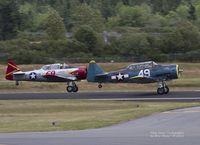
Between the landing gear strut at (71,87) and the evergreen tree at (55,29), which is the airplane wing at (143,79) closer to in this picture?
the landing gear strut at (71,87)

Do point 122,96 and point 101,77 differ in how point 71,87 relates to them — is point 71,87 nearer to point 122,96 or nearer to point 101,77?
point 101,77

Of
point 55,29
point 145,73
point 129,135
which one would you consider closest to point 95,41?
point 55,29

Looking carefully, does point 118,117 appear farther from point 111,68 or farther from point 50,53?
point 50,53

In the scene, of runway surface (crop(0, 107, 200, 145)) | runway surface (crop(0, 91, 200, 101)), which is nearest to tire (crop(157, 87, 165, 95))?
runway surface (crop(0, 91, 200, 101))

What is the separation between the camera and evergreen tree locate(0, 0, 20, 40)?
11047 cm

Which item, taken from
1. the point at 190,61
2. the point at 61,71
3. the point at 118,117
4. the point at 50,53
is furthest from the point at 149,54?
the point at 118,117

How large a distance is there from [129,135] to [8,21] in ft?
308

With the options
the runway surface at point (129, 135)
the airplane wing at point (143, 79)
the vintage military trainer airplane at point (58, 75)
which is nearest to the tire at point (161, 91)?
the airplane wing at point (143, 79)

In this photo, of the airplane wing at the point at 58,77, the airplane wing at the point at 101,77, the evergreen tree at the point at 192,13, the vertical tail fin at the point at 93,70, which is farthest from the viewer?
the evergreen tree at the point at 192,13

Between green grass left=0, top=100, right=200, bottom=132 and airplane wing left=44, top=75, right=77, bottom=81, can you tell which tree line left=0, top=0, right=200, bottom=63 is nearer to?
airplane wing left=44, top=75, right=77, bottom=81

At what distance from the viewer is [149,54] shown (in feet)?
269

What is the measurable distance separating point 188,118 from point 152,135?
6.82 meters

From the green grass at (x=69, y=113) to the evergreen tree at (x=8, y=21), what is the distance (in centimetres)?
7275

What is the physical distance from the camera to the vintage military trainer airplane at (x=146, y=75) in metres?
42.1
